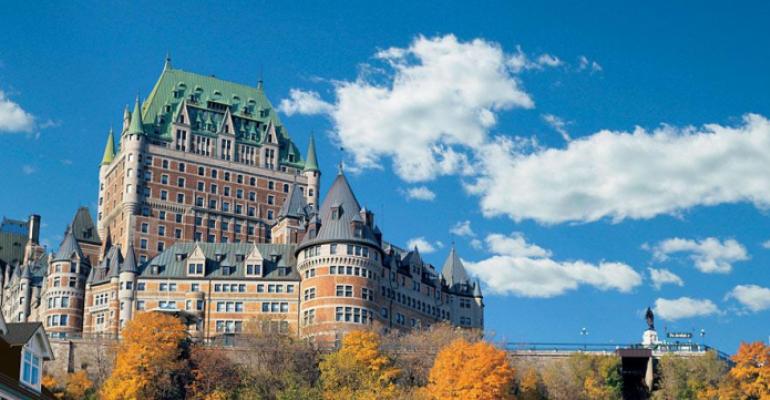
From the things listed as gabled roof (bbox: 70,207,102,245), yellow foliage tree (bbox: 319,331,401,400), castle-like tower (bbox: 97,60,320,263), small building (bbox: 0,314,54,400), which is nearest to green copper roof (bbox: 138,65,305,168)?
castle-like tower (bbox: 97,60,320,263)

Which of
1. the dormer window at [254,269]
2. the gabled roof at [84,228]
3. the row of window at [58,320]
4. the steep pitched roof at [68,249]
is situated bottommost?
the row of window at [58,320]

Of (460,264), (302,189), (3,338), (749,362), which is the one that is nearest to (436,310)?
(460,264)

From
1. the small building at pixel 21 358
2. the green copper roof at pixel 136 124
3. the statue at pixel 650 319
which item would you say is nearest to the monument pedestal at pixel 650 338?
the statue at pixel 650 319

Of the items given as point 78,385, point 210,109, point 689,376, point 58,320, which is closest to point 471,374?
point 689,376

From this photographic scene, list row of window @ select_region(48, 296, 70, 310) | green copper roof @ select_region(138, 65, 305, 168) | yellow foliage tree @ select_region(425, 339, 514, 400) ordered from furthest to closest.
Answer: green copper roof @ select_region(138, 65, 305, 168) < row of window @ select_region(48, 296, 70, 310) < yellow foliage tree @ select_region(425, 339, 514, 400)

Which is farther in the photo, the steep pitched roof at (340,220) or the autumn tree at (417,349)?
the steep pitched roof at (340,220)

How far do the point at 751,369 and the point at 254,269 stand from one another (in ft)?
185

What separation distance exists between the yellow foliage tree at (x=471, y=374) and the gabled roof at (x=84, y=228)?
220ft

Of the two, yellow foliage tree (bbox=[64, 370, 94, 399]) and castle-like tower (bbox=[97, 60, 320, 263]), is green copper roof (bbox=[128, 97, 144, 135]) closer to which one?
castle-like tower (bbox=[97, 60, 320, 263])

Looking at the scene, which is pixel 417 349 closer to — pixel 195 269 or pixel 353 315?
pixel 353 315

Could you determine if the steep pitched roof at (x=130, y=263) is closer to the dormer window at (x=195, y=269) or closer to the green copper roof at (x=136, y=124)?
the dormer window at (x=195, y=269)

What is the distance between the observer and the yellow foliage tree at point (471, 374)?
121 metres

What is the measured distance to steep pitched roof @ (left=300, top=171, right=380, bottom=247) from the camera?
490 feet

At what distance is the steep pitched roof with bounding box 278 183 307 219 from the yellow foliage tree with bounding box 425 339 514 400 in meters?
47.6
